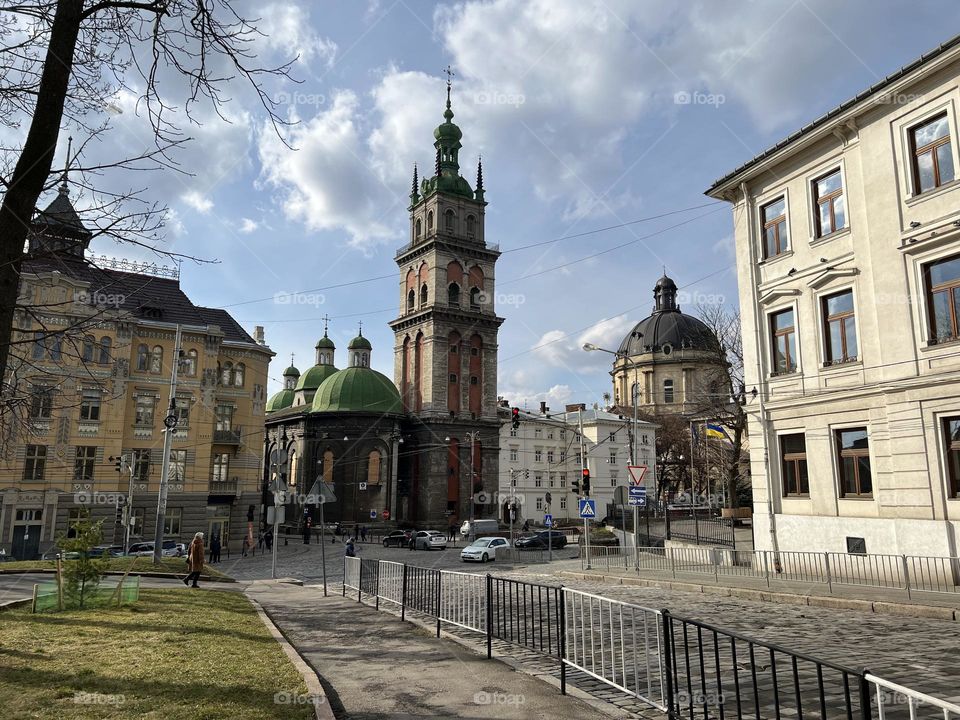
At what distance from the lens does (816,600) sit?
51.8 feet

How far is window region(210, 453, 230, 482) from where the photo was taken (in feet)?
149

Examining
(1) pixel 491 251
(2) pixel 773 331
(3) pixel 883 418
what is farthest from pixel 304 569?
(1) pixel 491 251

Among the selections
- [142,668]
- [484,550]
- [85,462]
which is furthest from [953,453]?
[85,462]

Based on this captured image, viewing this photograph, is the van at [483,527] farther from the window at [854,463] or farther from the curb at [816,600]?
the window at [854,463]

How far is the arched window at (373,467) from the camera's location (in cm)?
6706

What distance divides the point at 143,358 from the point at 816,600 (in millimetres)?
40426

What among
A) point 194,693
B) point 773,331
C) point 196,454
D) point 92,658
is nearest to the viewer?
point 194,693

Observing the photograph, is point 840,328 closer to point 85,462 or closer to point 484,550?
point 484,550

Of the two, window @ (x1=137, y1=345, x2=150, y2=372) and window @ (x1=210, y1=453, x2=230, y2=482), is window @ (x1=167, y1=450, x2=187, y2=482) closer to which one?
window @ (x1=210, y1=453, x2=230, y2=482)

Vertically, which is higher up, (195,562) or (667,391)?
(667,391)

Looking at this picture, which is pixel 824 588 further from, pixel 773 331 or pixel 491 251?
pixel 491 251

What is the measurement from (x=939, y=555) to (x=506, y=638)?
45.4 ft

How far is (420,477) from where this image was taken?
224 feet

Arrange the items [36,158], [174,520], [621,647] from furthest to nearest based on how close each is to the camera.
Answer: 1. [174,520]
2. [621,647]
3. [36,158]
